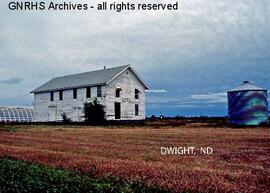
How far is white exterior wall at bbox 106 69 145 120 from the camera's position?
50.8m

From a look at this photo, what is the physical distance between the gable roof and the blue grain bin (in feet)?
47.1

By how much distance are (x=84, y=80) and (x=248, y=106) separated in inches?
838

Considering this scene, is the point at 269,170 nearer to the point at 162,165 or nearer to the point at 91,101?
the point at 162,165

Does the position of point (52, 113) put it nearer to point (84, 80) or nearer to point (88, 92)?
point (84, 80)

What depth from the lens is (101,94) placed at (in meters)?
51.0

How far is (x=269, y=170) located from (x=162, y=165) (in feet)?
9.11

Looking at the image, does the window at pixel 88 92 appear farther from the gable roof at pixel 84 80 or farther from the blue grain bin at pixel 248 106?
the blue grain bin at pixel 248 106

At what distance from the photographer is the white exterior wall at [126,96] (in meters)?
50.8

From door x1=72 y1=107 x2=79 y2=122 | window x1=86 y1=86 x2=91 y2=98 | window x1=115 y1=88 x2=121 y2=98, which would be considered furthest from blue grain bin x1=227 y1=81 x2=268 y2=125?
door x1=72 y1=107 x2=79 y2=122

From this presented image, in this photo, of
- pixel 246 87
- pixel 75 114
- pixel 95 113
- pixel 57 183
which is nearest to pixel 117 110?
pixel 95 113

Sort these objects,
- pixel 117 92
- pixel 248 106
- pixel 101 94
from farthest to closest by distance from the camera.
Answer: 1. pixel 117 92
2. pixel 101 94
3. pixel 248 106

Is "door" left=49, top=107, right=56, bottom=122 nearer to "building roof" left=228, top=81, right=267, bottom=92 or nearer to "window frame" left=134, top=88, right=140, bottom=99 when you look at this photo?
"window frame" left=134, top=88, right=140, bottom=99

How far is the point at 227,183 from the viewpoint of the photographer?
29.0 ft

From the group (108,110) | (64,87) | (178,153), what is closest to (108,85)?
(108,110)
